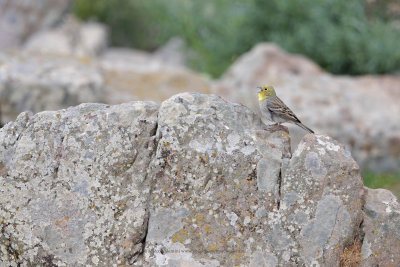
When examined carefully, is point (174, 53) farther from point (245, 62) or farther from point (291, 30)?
point (245, 62)

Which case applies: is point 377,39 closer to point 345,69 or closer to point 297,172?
point 345,69

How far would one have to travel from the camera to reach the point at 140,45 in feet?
84.2

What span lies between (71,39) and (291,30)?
7323 mm

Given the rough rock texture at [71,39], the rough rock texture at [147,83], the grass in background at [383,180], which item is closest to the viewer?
the grass in background at [383,180]

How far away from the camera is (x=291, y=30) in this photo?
16.9 metres

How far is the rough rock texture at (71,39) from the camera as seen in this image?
18.4 metres

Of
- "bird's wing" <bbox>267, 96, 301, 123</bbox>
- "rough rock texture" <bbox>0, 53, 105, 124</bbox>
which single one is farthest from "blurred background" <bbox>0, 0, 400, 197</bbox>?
"bird's wing" <bbox>267, 96, 301, 123</bbox>

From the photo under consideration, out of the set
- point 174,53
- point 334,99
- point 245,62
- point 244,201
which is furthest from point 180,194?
point 174,53

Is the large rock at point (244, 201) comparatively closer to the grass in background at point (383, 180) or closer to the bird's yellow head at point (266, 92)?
the bird's yellow head at point (266, 92)

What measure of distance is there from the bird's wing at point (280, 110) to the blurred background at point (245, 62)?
9.26ft

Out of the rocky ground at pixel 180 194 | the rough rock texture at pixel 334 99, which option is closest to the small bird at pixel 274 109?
the rocky ground at pixel 180 194

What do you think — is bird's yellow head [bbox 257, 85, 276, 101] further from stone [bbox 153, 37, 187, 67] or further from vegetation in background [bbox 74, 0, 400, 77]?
stone [bbox 153, 37, 187, 67]

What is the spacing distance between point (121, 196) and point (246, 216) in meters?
1.27

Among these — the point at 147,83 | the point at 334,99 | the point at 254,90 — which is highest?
the point at 334,99
